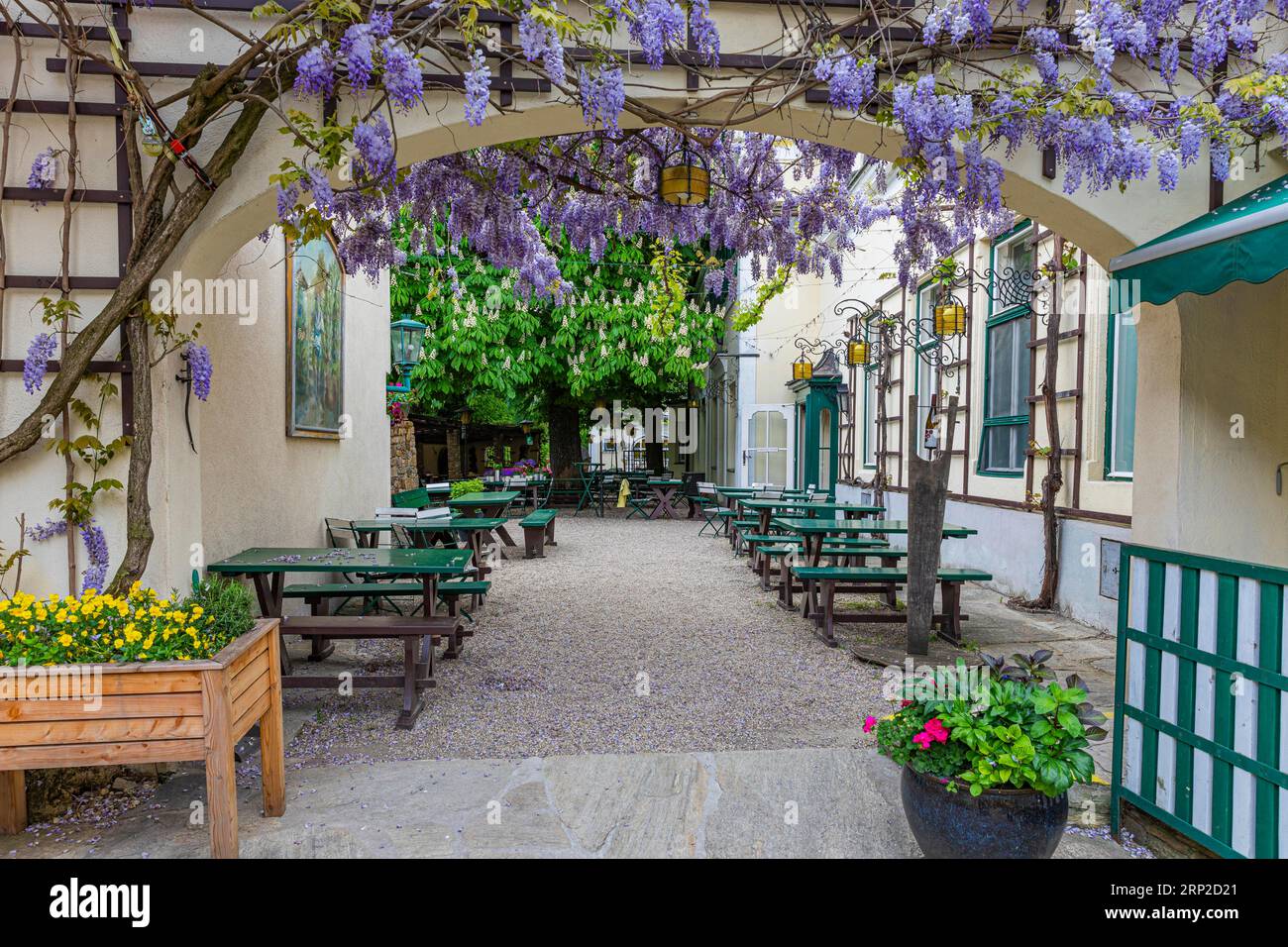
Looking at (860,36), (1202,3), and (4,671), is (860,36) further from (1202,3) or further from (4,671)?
(4,671)

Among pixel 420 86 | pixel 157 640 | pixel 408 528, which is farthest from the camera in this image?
pixel 408 528

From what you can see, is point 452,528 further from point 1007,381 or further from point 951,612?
point 1007,381

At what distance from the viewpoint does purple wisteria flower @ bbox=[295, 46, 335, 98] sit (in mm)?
3118

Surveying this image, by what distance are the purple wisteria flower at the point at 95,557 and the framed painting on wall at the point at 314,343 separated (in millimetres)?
2735

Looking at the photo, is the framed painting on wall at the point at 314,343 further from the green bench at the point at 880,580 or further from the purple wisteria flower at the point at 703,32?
the green bench at the point at 880,580

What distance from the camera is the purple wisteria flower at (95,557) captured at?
3523mm

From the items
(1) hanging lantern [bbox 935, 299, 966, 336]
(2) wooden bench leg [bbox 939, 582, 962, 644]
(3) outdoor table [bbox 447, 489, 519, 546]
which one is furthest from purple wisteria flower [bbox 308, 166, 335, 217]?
(1) hanging lantern [bbox 935, 299, 966, 336]

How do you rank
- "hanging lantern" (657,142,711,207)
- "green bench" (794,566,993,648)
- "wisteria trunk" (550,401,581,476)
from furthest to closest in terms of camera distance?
1. "wisteria trunk" (550,401,581,476)
2. "green bench" (794,566,993,648)
3. "hanging lantern" (657,142,711,207)

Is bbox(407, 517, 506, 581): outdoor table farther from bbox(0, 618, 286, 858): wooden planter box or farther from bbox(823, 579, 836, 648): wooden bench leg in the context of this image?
bbox(0, 618, 286, 858): wooden planter box

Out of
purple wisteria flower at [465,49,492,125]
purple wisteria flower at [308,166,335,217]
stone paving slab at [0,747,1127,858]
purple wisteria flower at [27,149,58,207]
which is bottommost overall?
stone paving slab at [0,747,1127,858]

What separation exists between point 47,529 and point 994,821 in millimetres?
3806
